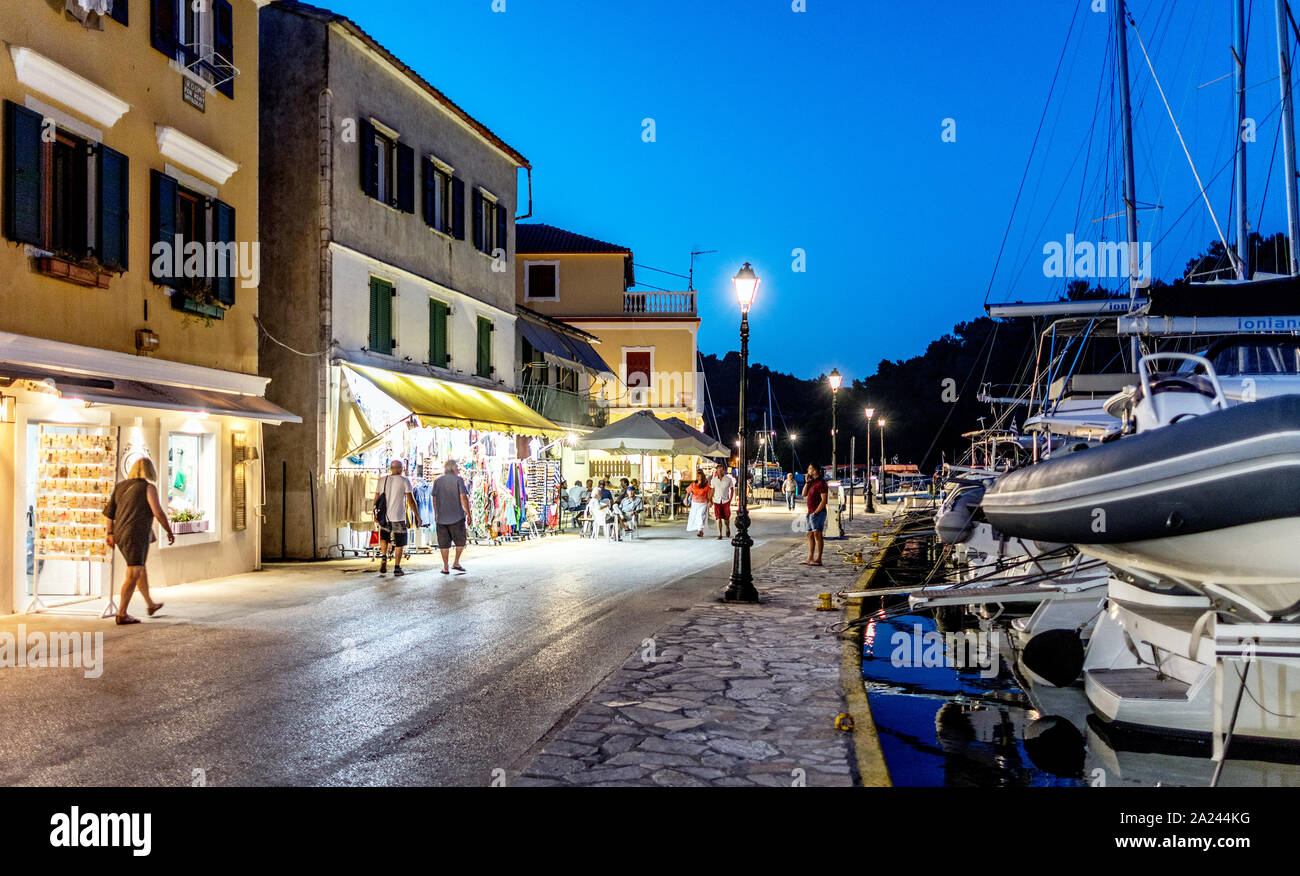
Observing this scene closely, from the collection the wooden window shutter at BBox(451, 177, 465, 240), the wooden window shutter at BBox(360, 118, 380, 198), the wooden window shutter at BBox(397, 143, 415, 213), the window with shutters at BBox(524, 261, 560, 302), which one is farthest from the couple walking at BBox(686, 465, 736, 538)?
the window with shutters at BBox(524, 261, 560, 302)

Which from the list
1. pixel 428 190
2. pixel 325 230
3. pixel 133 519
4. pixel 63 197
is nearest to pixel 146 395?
pixel 133 519

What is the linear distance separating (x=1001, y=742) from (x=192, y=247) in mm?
12610

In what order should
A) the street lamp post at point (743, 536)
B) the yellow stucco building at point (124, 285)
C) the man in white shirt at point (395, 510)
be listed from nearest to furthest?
the yellow stucco building at point (124, 285) → the street lamp post at point (743, 536) → the man in white shirt at point (395, 510)

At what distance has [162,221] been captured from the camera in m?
13.6

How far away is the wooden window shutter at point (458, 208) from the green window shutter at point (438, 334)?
1.89 metres

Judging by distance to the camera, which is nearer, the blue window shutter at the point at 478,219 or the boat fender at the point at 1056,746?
the boat fender at the point at 1056,746

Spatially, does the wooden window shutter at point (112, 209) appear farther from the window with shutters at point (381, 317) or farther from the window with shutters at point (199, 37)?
the window with shutters at point (381, 317)

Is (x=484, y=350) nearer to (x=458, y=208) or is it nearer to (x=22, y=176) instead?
(x=458, y=208)

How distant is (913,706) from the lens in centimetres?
862

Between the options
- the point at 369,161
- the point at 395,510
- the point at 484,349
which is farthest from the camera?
the point at 484,349

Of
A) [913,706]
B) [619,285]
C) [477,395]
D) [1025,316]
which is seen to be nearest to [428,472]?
[477,395]

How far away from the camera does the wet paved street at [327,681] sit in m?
5.97

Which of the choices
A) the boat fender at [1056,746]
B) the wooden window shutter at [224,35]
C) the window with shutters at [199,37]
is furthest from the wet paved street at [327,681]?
the wooden window shutter at [224,35]
